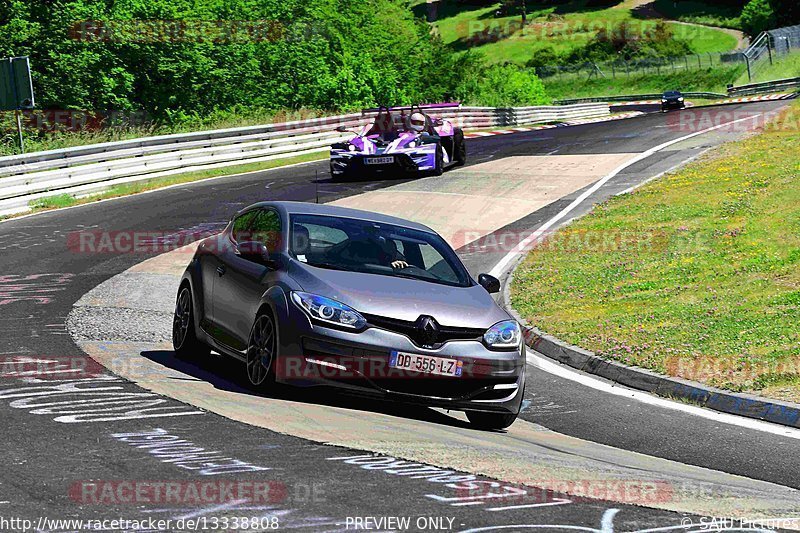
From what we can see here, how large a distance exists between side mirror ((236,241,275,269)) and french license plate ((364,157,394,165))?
57.6ft

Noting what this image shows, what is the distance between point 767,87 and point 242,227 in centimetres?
6521

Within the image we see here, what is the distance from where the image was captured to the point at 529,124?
51156 millimetres

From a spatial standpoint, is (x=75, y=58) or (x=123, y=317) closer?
(x=123, y=317)

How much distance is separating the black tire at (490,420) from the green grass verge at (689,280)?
7.79ft

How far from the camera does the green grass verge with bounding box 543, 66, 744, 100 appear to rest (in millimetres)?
93500

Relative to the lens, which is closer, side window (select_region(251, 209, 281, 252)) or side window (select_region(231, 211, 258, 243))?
side window (select_region(251, 209, 281, 252))

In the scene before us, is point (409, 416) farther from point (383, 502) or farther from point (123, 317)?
point (123, 317)

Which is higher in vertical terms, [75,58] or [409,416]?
[75,58]

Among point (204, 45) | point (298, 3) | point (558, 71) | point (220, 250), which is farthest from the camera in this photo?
point (558, 71)

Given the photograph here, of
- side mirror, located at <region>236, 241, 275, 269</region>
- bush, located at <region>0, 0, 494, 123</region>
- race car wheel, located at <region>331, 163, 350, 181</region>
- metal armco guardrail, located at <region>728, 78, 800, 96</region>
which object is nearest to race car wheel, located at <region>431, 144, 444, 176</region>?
race car wheel, located at <region>331, 163, 350, 181</region>

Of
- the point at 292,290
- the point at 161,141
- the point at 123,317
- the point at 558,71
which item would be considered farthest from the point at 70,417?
the point at 558,71

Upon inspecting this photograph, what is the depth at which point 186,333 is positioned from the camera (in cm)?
1071

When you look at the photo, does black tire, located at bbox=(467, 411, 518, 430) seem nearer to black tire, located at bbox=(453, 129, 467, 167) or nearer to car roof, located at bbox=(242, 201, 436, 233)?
car roof, located at bbox=(242, 201, 436, 233)

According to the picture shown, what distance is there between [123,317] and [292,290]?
5.06 meters
